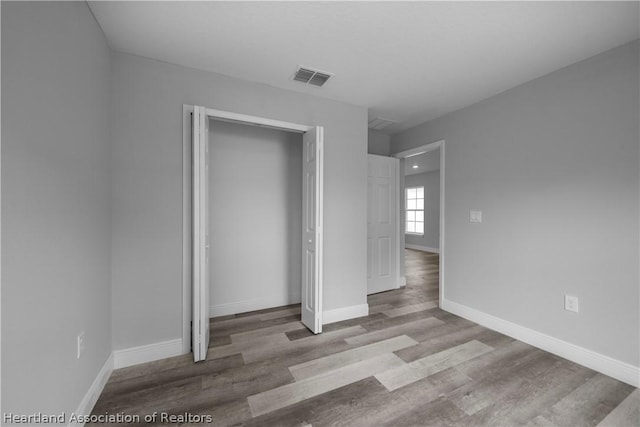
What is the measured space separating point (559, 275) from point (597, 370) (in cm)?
75

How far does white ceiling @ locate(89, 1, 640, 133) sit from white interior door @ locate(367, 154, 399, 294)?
1.54m

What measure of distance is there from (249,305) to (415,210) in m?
7.47

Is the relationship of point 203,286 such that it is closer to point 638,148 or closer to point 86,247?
point 86,247

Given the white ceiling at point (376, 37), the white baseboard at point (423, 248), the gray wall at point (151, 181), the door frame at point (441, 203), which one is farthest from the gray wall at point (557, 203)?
the white baseboard at point (423, 248)

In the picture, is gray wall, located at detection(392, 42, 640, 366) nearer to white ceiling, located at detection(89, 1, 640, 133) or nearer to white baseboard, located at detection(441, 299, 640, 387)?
white baseboard, located at detection(441, 299, 640, 387)

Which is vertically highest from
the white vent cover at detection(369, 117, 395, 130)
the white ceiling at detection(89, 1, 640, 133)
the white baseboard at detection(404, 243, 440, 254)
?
the white vent cover at detection(369, 117, 395, 130)

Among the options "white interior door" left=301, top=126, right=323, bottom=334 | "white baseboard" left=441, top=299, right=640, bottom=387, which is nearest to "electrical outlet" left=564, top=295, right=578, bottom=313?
"white baseboard" left=441, top=299, right=640, bottom=387

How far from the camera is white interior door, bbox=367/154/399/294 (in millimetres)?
3906

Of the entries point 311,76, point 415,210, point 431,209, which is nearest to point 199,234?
point 311,76

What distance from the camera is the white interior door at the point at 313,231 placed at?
2.62m

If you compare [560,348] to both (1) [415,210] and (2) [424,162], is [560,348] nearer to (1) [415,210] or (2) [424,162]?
(2) [424,162]

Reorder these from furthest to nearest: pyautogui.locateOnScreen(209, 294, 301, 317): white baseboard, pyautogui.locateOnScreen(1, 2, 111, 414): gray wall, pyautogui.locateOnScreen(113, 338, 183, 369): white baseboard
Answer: pyautogui.locateOnScreen(209, 294, 301, 317): white baseboard
pyautogui.locateOnScreen(113, 338, 183, 369): white baseboard
pyautogui.locateOnScreen(1, 2, 111, 414): gray wall

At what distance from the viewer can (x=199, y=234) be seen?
7.05 feet

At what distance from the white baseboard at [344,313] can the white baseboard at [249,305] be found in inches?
28.4
